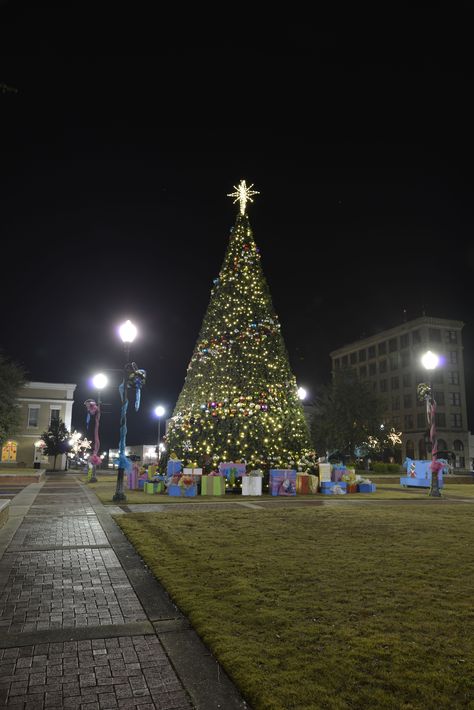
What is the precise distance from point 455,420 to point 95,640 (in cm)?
7581

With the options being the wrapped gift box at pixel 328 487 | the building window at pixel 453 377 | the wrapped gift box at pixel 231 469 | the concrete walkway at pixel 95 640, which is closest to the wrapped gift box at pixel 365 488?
the wrapped gift box at pixel 328 487

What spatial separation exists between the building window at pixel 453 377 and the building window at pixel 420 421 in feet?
22.4

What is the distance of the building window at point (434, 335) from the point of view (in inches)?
2972

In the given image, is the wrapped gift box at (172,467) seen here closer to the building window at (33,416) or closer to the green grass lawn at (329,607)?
the green grass lawn at (329,607)

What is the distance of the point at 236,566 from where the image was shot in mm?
7133

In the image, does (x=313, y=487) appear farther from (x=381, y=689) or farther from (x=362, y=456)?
(x=362, y=456)

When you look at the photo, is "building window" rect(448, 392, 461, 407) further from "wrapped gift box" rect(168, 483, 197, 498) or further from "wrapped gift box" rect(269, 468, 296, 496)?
"wrapped gift box" rect(168, 483, 197, 498)

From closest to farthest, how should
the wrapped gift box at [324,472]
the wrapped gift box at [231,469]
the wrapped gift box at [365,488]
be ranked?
the wrapped gift box at [231,469] → the wrapped gift box at [324,472] → the wrapped gift box at [365,488]

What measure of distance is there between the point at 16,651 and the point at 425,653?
3.39 metres

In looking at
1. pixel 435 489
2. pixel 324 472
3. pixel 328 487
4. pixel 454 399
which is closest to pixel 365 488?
pixel 324 472

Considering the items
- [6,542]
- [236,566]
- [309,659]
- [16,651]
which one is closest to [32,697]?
[16,651]

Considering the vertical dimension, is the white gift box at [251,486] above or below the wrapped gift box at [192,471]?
below

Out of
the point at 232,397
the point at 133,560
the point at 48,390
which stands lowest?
the point at 133,560

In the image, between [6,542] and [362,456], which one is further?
[362,456]
